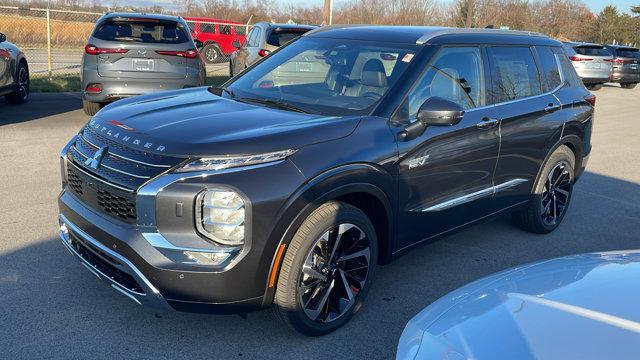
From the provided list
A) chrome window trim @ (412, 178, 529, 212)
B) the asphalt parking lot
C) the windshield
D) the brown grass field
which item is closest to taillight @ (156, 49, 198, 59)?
the asphalt parking lot

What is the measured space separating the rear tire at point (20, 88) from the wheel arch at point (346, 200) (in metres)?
9.14

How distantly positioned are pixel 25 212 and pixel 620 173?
7.70 m

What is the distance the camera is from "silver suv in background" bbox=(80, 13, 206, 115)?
8.95 meters

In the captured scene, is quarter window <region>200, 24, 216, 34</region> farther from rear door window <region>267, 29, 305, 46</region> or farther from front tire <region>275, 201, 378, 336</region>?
front tire <region>275, 201, 378, 336</region>

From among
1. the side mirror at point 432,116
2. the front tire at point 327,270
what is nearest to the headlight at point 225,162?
the front tire at point 327,270

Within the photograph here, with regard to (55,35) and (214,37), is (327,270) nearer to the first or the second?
(214,37)

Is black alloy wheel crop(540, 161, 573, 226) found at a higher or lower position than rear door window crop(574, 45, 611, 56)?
lower

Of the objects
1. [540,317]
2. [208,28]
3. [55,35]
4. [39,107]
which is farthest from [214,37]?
[540,317]

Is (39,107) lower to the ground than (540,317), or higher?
lower

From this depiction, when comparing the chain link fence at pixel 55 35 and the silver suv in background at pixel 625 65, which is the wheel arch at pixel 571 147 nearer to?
the silver suv in background at pixel 625 65

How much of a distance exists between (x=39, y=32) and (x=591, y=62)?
25802 millimetres

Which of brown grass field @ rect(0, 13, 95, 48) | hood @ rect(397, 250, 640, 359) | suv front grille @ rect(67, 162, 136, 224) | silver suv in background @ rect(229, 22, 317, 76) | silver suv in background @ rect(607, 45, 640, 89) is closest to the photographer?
hood @ rect(397, 250, 640, 359)

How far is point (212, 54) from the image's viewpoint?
26.6 meters

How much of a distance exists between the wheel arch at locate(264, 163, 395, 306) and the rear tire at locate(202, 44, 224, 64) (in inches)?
934
